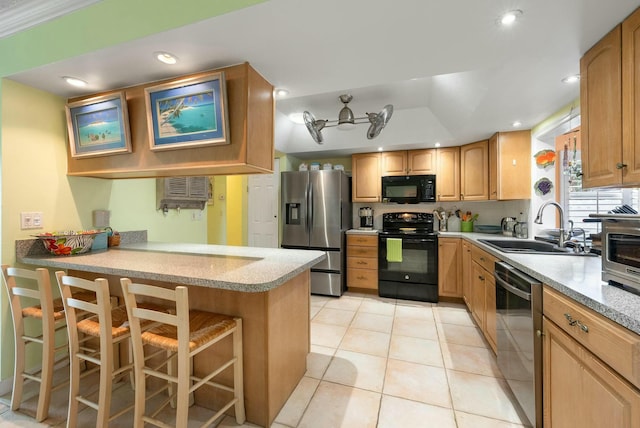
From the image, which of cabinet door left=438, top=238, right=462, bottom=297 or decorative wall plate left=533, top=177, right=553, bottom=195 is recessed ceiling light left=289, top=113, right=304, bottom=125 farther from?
decorative wall plate left=533, top=177, right=553, bottom=195

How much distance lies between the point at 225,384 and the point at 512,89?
286 centimetres

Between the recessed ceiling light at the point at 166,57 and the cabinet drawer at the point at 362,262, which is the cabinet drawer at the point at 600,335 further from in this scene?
the cabinet drawer at the point at 362,262

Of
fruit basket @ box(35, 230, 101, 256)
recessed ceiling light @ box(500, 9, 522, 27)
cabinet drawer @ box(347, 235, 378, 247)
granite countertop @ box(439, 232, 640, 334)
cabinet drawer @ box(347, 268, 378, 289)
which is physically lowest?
cabinet drawer @ box(347, 268, 378, 289)

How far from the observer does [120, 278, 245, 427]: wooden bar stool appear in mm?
1178

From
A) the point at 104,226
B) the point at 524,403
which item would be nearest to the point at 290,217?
the point at 104,226

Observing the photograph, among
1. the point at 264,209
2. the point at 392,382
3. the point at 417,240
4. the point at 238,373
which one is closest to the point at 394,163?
the point at 417,240

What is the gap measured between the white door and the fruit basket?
2470mm

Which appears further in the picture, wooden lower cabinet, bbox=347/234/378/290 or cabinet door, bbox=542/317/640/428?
wooden lower cabinet, bbox=347/234/378/290

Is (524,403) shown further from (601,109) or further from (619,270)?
(601,109)

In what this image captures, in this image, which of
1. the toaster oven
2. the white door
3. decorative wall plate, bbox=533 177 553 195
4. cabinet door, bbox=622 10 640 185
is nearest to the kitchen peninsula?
the toaster oven

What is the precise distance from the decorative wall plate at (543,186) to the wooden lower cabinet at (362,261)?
1883mm

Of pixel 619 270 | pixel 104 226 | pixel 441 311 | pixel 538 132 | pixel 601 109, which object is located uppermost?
pixel 538 132

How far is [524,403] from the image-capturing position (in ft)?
4.94

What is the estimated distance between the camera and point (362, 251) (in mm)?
3807
